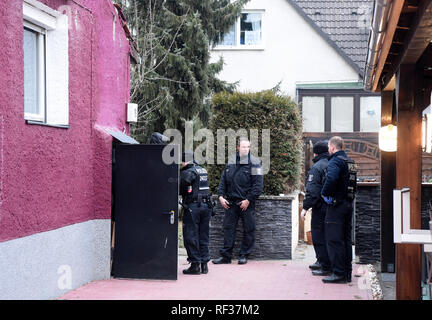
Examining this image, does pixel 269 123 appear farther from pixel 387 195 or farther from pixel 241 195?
pixel 387 195

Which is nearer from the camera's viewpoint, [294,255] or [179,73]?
[294,255]

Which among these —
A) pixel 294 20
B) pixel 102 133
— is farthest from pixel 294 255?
pixel 294 20

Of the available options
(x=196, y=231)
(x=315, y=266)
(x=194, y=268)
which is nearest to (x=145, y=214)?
(x=196, y=231)

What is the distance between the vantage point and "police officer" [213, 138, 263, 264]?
1061 cm

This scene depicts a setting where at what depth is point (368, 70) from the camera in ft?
27.2

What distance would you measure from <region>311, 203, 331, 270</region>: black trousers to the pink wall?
3.24 metres

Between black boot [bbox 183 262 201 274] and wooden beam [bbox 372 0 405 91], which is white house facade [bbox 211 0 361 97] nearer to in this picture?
black boot [bbox 183 262 201 274]

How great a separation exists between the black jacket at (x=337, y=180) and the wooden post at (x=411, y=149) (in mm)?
1740

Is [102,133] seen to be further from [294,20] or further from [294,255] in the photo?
[294,20]

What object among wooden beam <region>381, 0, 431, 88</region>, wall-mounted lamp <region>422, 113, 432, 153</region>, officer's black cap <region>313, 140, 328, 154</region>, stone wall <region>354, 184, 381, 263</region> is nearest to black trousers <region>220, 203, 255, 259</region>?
officer's black cap <region>313, 140, 328, 154</region>

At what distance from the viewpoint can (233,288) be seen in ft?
28.4

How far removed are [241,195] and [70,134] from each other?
361 cm

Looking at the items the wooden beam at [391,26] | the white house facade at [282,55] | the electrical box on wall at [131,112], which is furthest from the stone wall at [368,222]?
the white house facade at [282,55]

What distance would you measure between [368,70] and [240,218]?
4052 mm
